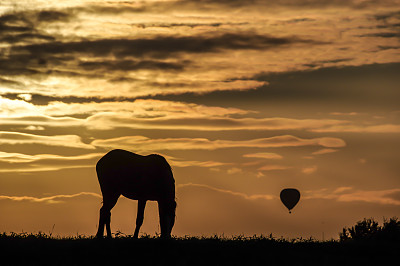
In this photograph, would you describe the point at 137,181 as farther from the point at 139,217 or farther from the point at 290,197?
the point at 290,197

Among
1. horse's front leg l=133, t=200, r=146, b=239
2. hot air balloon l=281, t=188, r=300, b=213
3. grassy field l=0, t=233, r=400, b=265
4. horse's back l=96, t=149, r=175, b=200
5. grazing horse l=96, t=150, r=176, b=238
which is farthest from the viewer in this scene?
hot air balloon l=281, t=188, r=300, b=213

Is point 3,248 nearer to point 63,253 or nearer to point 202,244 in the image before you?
point 63,253

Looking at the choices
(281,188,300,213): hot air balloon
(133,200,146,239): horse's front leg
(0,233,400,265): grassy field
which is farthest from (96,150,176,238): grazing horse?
(281,188,300,213): hot air balloon

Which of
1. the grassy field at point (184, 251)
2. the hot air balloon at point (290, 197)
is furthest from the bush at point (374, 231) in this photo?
the hot air balloon at point (290, 197)

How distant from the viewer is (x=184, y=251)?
25.2 metres

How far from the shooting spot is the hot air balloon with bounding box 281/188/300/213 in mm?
60750

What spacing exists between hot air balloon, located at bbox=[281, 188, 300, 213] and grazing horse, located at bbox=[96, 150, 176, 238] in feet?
102

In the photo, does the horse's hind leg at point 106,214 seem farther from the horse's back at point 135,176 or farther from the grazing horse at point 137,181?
the horse's back at point 135,176

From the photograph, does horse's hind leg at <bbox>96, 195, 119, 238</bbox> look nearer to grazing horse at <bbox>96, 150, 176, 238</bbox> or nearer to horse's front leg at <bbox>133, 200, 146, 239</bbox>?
grazing horse at <bbox>96, 150, 176, 238</bbox>

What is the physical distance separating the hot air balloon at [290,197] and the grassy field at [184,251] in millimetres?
32323

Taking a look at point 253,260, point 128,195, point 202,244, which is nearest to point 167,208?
point 128,195

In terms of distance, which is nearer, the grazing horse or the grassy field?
the grassy field

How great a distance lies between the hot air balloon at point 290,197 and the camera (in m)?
60.8

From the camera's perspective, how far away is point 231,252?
2561 centimetres
